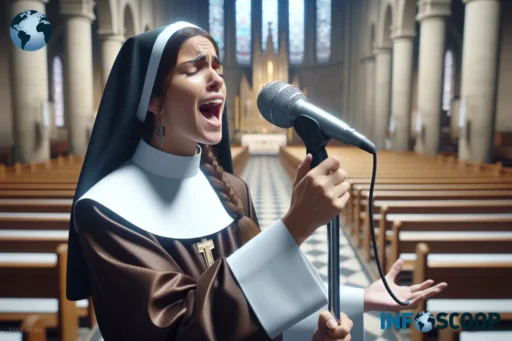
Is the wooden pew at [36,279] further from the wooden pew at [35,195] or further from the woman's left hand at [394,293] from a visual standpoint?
the wooden pew at [35,195]

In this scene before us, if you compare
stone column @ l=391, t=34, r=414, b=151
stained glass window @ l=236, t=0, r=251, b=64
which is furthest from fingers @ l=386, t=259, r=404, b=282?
stained glass window @ l=236, t=0, r=251, b=64

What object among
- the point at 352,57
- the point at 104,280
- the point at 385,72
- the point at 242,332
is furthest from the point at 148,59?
the point at 352,57

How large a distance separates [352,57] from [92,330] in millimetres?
24130

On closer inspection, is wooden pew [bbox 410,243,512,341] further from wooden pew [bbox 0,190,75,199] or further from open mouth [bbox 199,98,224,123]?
wooden pew [bbox 0,190,75,199]

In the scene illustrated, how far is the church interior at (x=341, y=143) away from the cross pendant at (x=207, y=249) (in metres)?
0.47

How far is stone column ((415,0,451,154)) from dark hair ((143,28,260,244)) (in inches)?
484

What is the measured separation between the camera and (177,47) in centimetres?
117

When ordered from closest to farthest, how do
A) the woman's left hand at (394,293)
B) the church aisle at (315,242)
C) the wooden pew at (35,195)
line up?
the woman's left hand at (394,293) → the church aisle at (315,242) → the wooden pew at (35,195)

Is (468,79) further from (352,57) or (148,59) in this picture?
(352,57)

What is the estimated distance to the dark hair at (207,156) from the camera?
1.17 metres

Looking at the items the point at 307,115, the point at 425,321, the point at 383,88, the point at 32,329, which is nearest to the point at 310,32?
the point at 383,88

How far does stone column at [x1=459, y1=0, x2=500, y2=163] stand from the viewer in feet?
29.4

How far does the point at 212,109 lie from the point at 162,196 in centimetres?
30

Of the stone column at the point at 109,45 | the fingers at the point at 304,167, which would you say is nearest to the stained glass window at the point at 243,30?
the stone column at the point at 109,45
